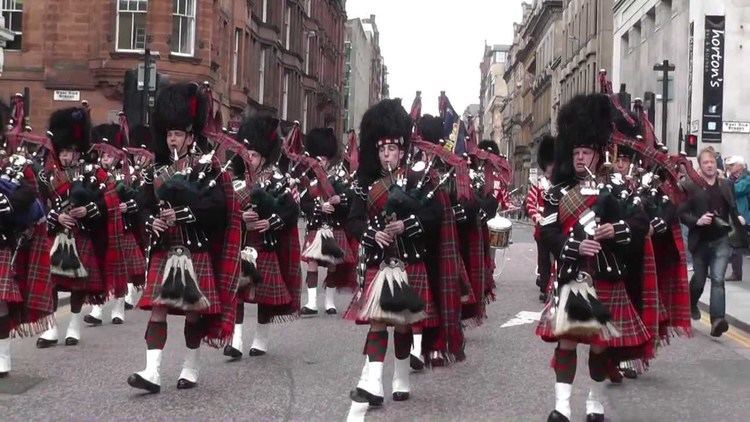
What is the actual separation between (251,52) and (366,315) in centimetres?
3484

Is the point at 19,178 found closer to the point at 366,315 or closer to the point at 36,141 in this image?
the point at 36,141

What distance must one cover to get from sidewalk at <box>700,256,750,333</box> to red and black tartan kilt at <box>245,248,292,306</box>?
5.42 meters

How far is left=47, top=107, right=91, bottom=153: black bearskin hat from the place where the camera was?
9.38 meters

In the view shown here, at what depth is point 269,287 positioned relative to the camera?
9.23 metres

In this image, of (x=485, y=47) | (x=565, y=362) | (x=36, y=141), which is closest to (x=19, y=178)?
(x=36, y=141)

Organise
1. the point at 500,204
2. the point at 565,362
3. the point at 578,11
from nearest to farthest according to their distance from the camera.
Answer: the point at 565,362 < the point at 500,204 < the point at 578,11

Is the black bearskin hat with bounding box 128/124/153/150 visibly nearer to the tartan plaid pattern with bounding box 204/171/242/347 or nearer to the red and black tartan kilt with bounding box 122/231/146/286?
the red and black tartan kilt with bounding box 122/231/146/286

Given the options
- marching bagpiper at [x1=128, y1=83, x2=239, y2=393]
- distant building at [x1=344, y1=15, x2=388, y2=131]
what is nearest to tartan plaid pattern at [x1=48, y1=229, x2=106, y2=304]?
marching bagpiper at [x1=128, y1=83, x2=239, y2=393]

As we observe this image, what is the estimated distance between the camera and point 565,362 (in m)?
6.43

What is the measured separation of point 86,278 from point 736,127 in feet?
88.3

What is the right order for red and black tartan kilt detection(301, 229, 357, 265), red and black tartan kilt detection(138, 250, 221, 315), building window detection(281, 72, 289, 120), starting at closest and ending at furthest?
red and black tartan kilt detection(138, 250, 221, 315) < red and black tartan kilt detection(301, 229, 357, 265) < building window detection(281, 72, 289, 120)

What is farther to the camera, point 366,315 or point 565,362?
point 366,315

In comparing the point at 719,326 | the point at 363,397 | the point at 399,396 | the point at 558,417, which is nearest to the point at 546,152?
the point at 719,326

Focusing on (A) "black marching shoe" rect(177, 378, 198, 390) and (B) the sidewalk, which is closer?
(A) "black marching shoe" rect(177, 378, 198, 390)
